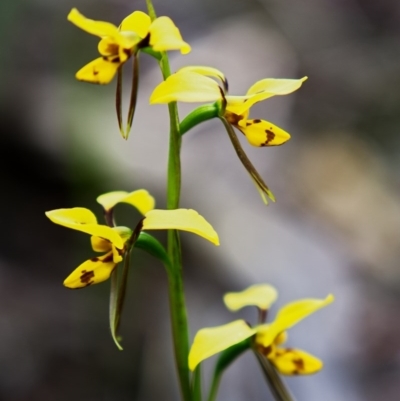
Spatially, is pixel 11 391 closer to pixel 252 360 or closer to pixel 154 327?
pixel 154 327

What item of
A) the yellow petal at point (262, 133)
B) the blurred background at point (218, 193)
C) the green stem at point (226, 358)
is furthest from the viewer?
the blurred background at point (218, 193)

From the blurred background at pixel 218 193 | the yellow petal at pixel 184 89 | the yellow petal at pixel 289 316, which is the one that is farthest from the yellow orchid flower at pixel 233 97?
the blurred background at pixel 218 193

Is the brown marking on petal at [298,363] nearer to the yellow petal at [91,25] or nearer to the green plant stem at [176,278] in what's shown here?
the green plant stem at [176,278]

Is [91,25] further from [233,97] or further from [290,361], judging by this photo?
[290,361]

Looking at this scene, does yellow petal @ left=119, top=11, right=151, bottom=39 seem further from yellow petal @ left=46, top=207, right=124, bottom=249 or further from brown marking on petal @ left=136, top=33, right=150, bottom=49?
yellow petal @ left=46, top=207, right=124, bottom=249

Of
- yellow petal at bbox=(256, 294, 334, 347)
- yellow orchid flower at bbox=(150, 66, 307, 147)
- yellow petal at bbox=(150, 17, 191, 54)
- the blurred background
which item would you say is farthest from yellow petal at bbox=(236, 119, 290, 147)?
the blurred background

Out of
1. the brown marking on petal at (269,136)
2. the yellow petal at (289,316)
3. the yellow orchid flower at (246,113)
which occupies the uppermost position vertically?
the yellow orchid flower at (246,113)
